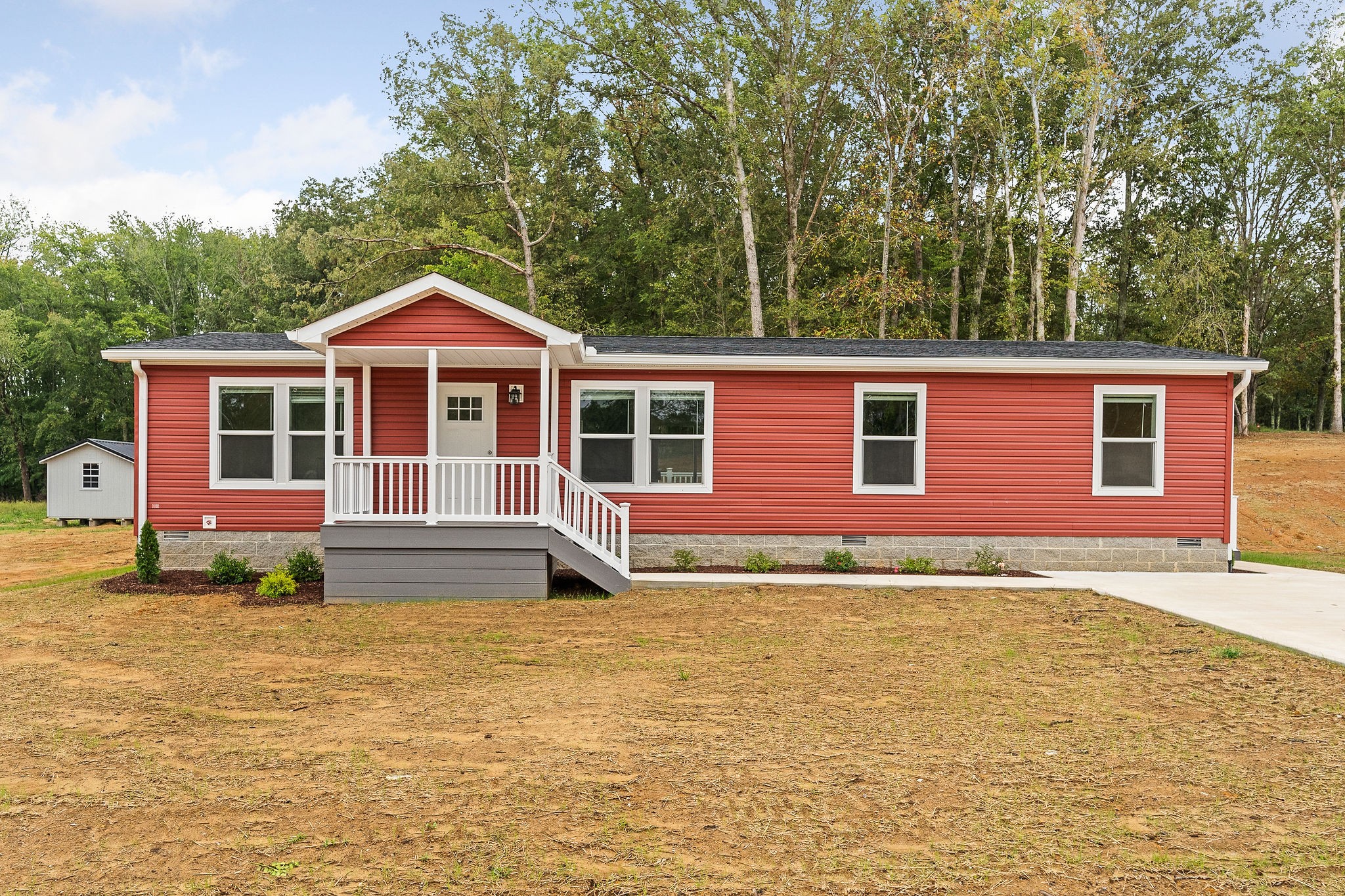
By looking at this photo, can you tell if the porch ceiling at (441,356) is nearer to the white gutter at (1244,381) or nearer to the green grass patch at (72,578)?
the green grass patch at (72,578)

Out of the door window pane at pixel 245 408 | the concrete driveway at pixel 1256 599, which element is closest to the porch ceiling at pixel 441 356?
the door window pane at pixel 245 408

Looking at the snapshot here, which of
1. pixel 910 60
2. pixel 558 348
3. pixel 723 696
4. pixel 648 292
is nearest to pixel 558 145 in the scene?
pixel 648 292

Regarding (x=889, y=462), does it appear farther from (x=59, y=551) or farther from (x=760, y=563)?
(x=59, y=551)

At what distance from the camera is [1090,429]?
37.1 ft

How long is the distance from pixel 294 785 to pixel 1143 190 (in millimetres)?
31368

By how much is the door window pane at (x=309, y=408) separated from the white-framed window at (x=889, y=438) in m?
7.41

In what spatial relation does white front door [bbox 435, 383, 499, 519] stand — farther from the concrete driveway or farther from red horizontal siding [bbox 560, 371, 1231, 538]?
the concrete driveway

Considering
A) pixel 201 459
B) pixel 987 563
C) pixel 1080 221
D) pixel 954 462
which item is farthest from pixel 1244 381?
pixel 201 459

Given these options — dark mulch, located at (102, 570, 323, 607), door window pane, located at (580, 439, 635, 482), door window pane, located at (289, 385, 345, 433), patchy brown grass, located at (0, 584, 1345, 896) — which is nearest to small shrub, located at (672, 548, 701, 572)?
door window pane, located at (580, 439, 635, 482)

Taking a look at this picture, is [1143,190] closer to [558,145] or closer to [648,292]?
[648,292]

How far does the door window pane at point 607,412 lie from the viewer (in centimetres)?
1120

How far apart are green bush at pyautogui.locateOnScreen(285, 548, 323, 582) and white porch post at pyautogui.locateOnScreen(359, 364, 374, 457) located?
Answer: 1.55m

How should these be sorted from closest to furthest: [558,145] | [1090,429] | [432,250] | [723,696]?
[723,696] < [1090,429] < [432,250] < [558,145]

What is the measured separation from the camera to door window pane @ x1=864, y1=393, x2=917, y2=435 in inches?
447
